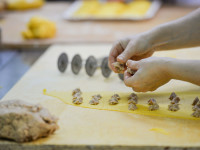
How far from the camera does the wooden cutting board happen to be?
4.47 ft

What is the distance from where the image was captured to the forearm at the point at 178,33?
189 cm

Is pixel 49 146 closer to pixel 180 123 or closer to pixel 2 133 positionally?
pixel 2 133

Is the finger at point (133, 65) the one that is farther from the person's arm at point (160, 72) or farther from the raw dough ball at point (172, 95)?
the raw dough ball at point (172, 95)

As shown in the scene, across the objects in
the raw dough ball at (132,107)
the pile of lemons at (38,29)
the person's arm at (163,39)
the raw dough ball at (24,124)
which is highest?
the pile of lemons at (38,29)

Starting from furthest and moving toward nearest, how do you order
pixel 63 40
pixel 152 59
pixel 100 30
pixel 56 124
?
1. pixel 100 30
2. pixel 63 40
3. pixel 152 59
4. pixel 56 124

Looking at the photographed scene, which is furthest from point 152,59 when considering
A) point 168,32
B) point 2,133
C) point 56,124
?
point 2,133

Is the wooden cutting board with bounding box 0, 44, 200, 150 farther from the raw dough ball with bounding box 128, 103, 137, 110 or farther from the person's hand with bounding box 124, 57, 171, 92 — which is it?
the person's hand with bounding box 124, 57, 171, 92

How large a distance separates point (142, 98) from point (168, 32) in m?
0.43

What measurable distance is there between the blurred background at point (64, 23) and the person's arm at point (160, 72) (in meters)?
0.80

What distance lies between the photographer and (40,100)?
5.86 ft

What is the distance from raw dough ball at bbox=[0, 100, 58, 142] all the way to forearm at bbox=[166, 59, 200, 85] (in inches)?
23.3

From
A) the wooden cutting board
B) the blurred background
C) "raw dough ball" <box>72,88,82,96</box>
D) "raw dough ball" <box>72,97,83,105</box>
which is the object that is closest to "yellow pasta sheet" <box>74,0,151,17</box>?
the blurred background

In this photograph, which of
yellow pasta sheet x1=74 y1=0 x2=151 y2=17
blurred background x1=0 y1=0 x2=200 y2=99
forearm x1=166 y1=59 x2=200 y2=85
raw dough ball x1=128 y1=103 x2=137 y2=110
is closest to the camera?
forearm x1=166 y1=59 x2=200 y2=85

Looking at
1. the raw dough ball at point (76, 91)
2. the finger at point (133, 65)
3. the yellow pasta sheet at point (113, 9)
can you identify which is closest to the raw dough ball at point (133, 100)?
the finger at point (133, 65)
